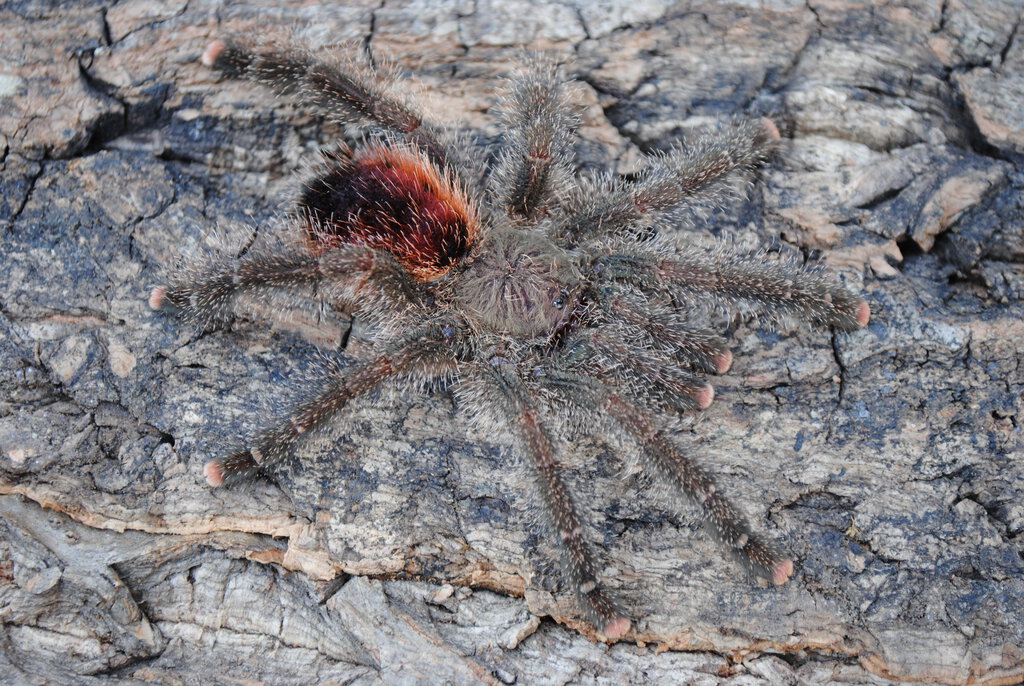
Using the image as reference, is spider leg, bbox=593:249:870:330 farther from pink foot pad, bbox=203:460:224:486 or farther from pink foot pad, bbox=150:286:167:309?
pink foot pad, bbox=150:286:167:309

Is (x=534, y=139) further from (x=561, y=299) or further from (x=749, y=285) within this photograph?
(x=749, y=285)

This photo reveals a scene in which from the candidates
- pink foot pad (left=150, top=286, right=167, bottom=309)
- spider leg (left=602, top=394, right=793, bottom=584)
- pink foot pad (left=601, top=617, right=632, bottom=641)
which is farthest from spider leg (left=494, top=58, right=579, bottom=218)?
pink foot pad (left=601, top=617, right=632, bottom=641)

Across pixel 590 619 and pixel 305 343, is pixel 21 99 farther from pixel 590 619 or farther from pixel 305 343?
pixel 590 619

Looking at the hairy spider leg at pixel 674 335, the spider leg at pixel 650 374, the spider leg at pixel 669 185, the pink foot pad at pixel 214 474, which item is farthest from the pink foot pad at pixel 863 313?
the pink foot pad at pixel 214 474

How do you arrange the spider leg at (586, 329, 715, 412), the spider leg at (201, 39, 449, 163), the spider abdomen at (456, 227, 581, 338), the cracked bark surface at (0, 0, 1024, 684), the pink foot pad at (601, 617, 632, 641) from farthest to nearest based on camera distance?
the spider leg at (201, 39, 449, 163), the spider abdomen at (456, 227, 581, 338), the spider leg at (586, 329, 715, 412), the cracked bark surface at (0, 0, 1024, 684), the pink foot pad at (601, 617, 632, 641)

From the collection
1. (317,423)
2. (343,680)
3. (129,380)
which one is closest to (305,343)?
(317,423)

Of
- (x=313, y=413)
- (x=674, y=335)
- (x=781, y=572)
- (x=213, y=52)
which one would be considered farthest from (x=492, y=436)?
(x=213, y=52)
